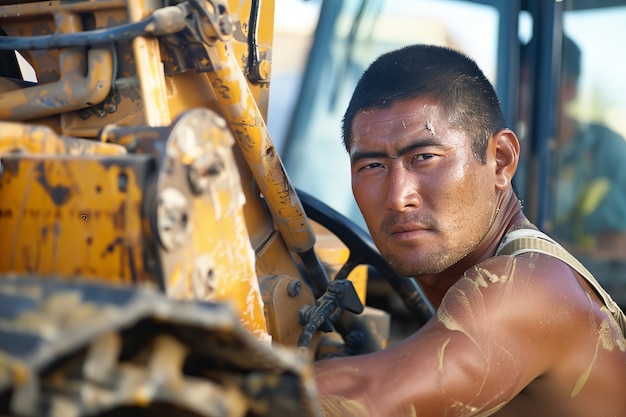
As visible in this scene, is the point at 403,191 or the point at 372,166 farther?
the point at 372,166

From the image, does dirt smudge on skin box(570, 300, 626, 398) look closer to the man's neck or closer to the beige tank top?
the beige tank top

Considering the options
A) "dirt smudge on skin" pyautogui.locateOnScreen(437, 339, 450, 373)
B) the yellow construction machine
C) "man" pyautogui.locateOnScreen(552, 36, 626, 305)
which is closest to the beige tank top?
"dirt smudge on skin" pyautogui.locateOnScreen(437, 339, 450, 373)

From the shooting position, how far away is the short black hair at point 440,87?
6.76ft

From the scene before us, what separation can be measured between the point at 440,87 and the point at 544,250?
529 mm

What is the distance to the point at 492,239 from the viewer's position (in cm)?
212

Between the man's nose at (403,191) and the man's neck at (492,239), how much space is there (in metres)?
0.24

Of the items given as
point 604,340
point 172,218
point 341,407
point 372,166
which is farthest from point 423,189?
point 172,218

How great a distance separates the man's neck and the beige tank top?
0.40 feet

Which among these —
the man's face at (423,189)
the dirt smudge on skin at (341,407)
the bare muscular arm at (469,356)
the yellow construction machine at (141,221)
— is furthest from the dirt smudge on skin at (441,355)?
the man's face at (423,189)

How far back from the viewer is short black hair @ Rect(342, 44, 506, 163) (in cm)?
206

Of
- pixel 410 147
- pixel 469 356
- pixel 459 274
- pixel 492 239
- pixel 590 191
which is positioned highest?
pixel 410 147

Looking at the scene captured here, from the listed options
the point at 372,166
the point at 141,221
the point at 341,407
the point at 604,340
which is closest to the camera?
the point at 141,221

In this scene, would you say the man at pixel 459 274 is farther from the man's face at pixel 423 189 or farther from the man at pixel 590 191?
the man at pixel 590 191

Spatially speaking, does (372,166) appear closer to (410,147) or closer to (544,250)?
(410,147)
